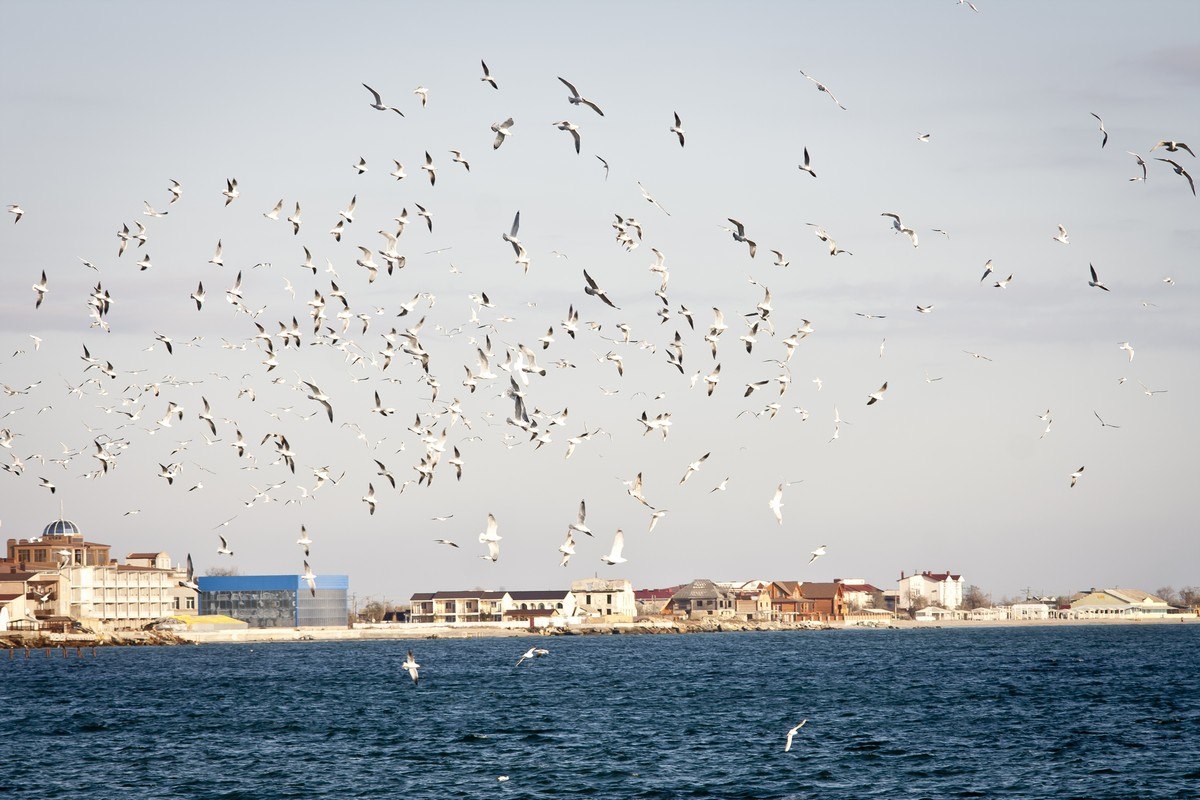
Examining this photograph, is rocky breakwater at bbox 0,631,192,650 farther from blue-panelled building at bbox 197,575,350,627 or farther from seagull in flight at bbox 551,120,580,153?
seagull in flight at bbox 551,120,580,153

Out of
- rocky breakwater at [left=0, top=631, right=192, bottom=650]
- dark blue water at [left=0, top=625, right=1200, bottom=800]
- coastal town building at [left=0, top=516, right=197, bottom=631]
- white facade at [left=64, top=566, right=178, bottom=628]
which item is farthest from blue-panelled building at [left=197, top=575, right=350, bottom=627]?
dark blue water at [left=0, top=625, right=1200, bottom=800]

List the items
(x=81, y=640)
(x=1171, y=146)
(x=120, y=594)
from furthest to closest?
(x=120, y=594) < (x=81, y=640) < (x=1171, y=146)

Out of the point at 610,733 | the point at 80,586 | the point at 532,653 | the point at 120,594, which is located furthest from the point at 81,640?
the point at 532,653

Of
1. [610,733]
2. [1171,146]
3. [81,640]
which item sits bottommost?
[81,640]

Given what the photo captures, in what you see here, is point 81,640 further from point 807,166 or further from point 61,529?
point 807,166

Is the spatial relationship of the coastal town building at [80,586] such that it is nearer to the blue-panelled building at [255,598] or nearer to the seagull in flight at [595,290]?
the blue-panelled building at [255,598]

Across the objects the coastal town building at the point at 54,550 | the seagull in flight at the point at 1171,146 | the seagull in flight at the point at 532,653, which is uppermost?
the seagull in flight at the point at 1171,146

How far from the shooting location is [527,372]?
43.2 metres

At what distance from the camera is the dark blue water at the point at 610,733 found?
42562mm

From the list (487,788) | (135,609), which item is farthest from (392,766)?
(135,609)

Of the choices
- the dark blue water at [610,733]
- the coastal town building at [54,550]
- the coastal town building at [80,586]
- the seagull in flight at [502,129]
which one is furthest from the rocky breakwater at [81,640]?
the seagull in flight at [502,129]

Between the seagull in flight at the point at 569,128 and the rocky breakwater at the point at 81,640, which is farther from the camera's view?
the rocky breakwater at the point at 81,640

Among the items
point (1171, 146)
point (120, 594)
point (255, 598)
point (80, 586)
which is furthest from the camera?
point (255, 598)

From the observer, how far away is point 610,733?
183ft
